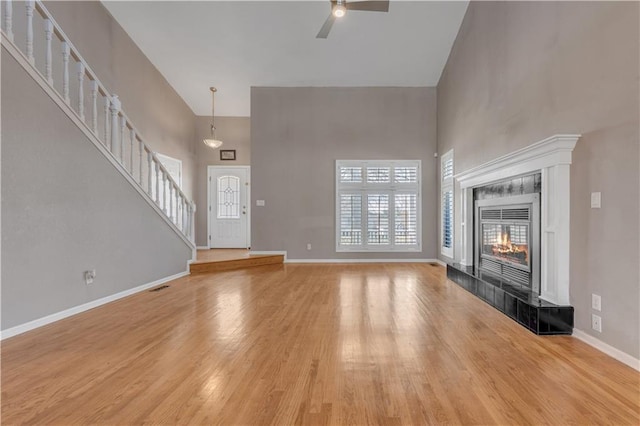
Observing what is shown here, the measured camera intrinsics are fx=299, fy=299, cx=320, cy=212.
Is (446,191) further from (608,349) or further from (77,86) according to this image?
(77,86)

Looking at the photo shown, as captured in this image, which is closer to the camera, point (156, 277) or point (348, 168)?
point (156, 277)

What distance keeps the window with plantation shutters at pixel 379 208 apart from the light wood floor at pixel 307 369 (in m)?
3.33

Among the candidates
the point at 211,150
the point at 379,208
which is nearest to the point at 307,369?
the point at 379,208

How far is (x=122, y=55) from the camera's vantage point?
553 centimetres

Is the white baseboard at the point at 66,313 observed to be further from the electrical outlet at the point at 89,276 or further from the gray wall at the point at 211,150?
the gray wall at the point at 211,150

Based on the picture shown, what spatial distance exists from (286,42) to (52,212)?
4746mm

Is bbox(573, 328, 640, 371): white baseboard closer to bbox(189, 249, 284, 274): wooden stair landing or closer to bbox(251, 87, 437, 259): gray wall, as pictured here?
bbox(251, 87, 437, 259): gray wall

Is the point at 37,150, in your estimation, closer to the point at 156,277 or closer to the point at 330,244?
the point at 156,277

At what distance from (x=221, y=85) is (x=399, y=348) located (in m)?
6.78

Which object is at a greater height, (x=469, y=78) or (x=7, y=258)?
(x=469, y=78)

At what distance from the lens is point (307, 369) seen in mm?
2057

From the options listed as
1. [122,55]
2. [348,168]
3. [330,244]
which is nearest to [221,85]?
[122,55]

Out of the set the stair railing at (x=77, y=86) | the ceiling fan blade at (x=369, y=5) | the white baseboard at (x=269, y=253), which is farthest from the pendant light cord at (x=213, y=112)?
the ceiling fan blade at (x=369, y=5)

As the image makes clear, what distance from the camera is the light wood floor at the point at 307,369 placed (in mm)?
1606
